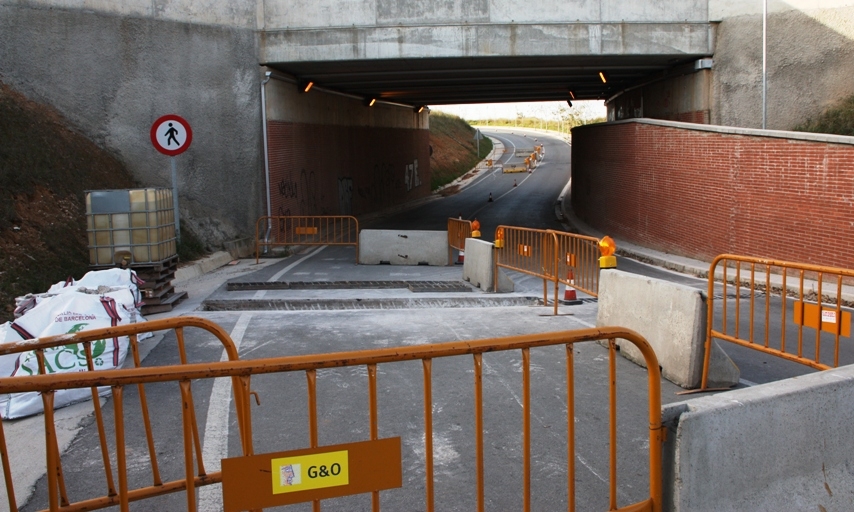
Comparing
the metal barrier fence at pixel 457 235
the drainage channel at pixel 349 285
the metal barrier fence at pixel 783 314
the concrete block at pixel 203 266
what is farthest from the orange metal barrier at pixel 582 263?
the concrete block at pixel 203 266

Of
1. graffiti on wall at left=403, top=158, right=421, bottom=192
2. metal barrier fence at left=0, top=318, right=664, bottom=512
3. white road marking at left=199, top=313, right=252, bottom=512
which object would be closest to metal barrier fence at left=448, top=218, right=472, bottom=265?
white road marking at left=199, top=313, right=252, bottom=512

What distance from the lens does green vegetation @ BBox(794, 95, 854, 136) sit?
1860 centimetres

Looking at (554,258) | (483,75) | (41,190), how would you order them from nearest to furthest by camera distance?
1. (554,258)
2. (41,190)
3. (483,75)

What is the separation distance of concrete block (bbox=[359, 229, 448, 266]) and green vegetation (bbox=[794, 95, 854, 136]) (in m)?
9.62

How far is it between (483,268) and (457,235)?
383 centimetres

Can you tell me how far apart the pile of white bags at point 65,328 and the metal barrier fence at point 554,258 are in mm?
5694

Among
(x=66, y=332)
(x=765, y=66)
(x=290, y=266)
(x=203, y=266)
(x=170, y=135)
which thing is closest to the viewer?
(x=66, y=332)

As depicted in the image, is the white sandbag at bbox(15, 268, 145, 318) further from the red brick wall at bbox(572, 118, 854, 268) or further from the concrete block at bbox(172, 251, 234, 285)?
the red brick wall at bbox(572, 118, 854, 268)

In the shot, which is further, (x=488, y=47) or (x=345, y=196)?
(x=345, y=196)

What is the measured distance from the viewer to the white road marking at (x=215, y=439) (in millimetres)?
4988

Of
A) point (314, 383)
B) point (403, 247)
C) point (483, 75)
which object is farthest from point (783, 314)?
point (483, 75)

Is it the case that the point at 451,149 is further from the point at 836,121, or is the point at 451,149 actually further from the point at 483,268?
the point at 483,268

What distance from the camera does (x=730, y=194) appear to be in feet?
54.6

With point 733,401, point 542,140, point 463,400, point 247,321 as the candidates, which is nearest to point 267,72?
point 247,321
